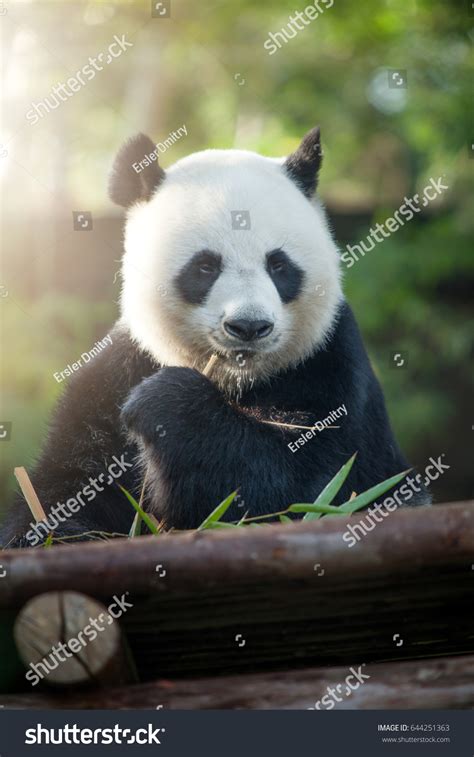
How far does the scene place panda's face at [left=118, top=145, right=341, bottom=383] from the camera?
2793mm

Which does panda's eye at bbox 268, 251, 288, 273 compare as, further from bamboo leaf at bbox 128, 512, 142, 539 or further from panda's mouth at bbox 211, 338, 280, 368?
bamboo leaf at bbox 128, 512, 142, 539

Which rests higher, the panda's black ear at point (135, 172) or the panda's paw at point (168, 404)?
the panda's black ear at point (135, 172)

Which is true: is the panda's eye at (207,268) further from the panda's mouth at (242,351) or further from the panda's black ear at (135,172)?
the panda's black ear at (135,172)

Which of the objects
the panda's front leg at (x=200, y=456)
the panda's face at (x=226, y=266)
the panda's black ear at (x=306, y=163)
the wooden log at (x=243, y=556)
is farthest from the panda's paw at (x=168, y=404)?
the wooden log at (x=243, y=556)

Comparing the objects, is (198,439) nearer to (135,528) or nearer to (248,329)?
(248,329)

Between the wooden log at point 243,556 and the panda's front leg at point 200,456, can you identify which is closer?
the wooden log at point 243,556

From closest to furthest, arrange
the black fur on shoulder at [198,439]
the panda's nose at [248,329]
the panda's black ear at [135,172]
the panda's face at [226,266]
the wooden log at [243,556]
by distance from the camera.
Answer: the wooden log at [243,556], the panda's nose at [248,329], the black fur on shoulder at [198,439], the panda's face at [226,266], the panda's black ear at [135,172]

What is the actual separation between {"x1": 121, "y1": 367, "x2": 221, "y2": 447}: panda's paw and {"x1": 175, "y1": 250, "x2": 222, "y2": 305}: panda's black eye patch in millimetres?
247

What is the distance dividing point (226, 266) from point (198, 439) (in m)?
0.53

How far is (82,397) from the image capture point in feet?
10.3

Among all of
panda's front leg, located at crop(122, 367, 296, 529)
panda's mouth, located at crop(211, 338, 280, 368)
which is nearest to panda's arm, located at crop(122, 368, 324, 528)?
panda's front leg, located at crop(122, 367, 296, 529)

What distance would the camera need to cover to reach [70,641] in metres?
1.40

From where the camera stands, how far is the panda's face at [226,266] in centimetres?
279

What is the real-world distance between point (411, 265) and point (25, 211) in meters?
3.82
